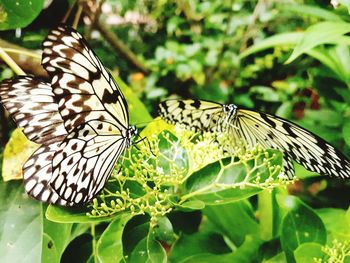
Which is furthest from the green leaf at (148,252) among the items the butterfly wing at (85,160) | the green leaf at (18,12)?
the green leaf at (18,12)

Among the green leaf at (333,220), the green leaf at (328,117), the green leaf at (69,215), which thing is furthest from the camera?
the green leaf at (328,117)

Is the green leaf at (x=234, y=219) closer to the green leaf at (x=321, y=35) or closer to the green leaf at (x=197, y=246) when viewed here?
the green leaf at (x=197, y=246)

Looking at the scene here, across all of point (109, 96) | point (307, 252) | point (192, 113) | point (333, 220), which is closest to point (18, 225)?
point (109, 96)

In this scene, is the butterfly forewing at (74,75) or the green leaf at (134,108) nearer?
the butterfly forewing at (74,75)

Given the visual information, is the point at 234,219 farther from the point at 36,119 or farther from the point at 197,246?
the point at 36,119

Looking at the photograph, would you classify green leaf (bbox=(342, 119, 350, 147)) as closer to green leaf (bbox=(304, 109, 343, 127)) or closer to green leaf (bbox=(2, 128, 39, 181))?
green leaf (bbox=(304, 109, 343, 127))

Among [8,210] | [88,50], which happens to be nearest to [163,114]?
[88,50]

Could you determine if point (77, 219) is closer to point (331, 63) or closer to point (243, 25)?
point (331, 63)
